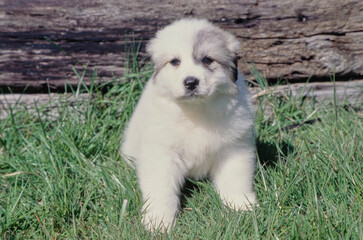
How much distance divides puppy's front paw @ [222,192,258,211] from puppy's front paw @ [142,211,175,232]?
16.3 inches

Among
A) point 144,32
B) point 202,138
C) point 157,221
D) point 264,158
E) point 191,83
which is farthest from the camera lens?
point 144,32

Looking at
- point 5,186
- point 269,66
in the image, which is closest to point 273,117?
point 269,66

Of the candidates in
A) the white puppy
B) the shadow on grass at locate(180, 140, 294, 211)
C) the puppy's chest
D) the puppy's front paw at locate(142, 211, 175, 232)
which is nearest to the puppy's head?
the white puppy

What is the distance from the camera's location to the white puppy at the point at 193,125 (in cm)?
301

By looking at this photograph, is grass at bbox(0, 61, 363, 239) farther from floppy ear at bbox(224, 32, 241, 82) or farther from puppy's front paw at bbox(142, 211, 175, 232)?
floppy ear at bbox(224, 32, 241, 82)

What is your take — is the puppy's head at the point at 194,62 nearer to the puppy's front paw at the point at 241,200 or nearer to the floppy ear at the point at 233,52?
the floppy ear at the point at 233,52

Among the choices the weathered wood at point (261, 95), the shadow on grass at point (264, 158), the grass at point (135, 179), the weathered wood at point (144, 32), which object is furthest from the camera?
the weathered wood at point (261, 95)

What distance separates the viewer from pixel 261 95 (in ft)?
14.7

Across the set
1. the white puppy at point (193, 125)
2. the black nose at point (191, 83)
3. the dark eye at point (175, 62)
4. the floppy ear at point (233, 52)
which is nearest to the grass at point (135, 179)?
the white puppy at point (193, 125)

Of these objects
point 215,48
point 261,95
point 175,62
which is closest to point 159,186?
point 175,62

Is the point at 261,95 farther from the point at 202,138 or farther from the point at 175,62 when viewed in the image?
the point at 175,62

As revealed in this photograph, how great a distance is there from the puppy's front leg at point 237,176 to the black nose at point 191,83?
63 cm

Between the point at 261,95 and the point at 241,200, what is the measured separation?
5.23ft

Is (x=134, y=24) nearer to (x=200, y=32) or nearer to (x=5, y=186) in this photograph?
(x=200, y=32)
